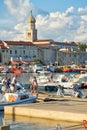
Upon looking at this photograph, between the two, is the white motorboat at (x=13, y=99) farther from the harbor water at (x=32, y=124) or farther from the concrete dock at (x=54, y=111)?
the harbor water at (x=32, y=124)

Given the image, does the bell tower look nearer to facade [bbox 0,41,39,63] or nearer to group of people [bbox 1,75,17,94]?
facade [bbox 0,41,39,63]

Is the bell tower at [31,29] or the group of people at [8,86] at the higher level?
the bell tower at [31,29]

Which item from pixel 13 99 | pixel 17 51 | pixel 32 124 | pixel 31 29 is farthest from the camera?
pixel 31 29

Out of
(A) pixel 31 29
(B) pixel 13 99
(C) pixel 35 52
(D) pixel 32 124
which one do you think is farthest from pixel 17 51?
(D) pixel 32 124

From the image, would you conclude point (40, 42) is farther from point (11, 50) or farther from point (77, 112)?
point (77, 112)

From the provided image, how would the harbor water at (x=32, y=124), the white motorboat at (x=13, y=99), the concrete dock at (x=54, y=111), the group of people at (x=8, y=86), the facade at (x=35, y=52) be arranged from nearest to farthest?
the harbor water at (x=32, y=124), the concrete dock at (x=54, y=111), the white motorboat at (x=13, y=99), the group of people at (x=8, y=86), the facade at (x=35, y=52)

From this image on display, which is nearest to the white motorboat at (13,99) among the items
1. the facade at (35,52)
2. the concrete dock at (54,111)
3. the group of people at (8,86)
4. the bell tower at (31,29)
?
the concrete dock at (54,111)

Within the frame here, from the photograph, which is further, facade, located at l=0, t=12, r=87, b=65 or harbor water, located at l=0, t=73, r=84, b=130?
facade, located at l=0, t=12, r=87, b=65

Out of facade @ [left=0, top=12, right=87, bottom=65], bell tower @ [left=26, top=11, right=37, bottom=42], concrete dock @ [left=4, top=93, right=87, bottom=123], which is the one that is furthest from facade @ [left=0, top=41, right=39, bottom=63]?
concrete dock @ [left=4, top=93, right=87, bottom=123]

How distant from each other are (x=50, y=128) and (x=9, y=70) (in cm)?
8761

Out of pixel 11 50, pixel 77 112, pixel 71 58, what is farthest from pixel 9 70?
pixel 77 112

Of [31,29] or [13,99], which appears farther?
[31,29]

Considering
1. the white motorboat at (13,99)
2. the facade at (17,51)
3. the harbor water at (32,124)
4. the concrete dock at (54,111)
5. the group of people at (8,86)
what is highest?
the facade at (17,51)

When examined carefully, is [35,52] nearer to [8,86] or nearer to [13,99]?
[8,86]
